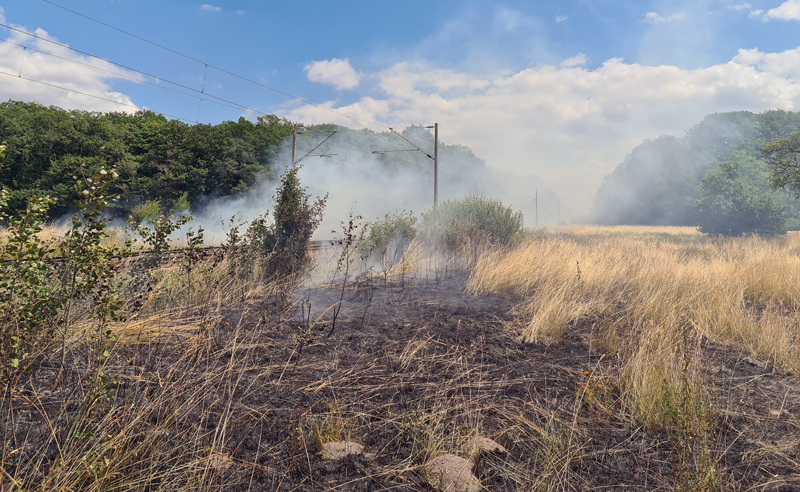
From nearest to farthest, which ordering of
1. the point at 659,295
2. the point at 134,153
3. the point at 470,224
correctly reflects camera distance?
the point at 659,295 < the point at 470,224 < the point at 134,153

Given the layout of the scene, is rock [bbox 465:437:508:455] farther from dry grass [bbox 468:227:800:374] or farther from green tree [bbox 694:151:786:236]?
green tree [bbox 694:151:786:236]

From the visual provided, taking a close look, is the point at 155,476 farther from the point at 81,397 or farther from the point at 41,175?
the point at 41,175

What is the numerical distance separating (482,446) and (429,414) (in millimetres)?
503

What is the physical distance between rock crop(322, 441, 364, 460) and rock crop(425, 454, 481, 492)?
470 millimetres

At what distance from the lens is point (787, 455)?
2.71 m

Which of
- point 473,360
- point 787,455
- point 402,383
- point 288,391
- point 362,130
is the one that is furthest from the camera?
point 362,130

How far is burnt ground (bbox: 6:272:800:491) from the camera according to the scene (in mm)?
2408

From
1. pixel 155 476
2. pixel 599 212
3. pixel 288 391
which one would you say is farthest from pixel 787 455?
pixel 599 212

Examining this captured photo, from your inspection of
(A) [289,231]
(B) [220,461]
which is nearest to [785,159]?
(A) [289,231]

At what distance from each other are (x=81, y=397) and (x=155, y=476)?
1.27m

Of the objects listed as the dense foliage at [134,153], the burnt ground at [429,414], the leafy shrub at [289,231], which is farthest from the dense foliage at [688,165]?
Answer: the burnt ground at [429,414]

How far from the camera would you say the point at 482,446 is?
265cm

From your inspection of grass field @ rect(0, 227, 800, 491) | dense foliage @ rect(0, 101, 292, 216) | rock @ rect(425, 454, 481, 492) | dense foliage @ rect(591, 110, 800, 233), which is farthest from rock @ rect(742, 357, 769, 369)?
dense foliage @ rect(591, 110, 800, 233)

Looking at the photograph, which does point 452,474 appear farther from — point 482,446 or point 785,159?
point 785,159
